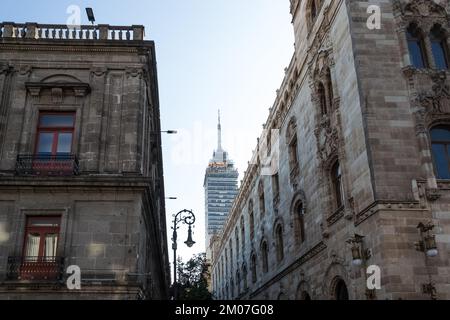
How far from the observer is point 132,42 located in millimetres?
20266

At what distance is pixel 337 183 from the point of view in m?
22.4

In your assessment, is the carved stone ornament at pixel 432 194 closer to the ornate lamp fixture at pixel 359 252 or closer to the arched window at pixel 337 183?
the ornate lamp fixture at pixel 359 252

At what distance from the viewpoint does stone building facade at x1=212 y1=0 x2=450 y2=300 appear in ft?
55.2

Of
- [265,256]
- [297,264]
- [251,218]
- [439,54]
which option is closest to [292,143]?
[297,264]

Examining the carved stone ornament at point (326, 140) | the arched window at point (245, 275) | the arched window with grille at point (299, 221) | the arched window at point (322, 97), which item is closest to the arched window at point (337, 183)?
the carved stone ornament at point (326, 140)

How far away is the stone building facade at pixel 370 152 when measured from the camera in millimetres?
16812

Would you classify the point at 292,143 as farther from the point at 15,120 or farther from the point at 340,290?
the point at 15,120

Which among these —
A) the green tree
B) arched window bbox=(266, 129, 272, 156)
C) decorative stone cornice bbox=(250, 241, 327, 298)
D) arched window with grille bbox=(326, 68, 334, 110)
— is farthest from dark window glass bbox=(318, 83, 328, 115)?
the green tree

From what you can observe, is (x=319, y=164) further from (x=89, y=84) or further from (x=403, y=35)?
(x=89, y=84)

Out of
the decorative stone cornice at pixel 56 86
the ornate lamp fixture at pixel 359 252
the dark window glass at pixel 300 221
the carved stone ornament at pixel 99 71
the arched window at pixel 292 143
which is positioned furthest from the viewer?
the arched window at pixel 292 143

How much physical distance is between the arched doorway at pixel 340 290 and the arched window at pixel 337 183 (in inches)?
123

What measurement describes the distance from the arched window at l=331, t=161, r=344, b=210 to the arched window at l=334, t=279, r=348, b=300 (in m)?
3.17

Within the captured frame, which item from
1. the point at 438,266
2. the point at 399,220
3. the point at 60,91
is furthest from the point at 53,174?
the point at 438,266
